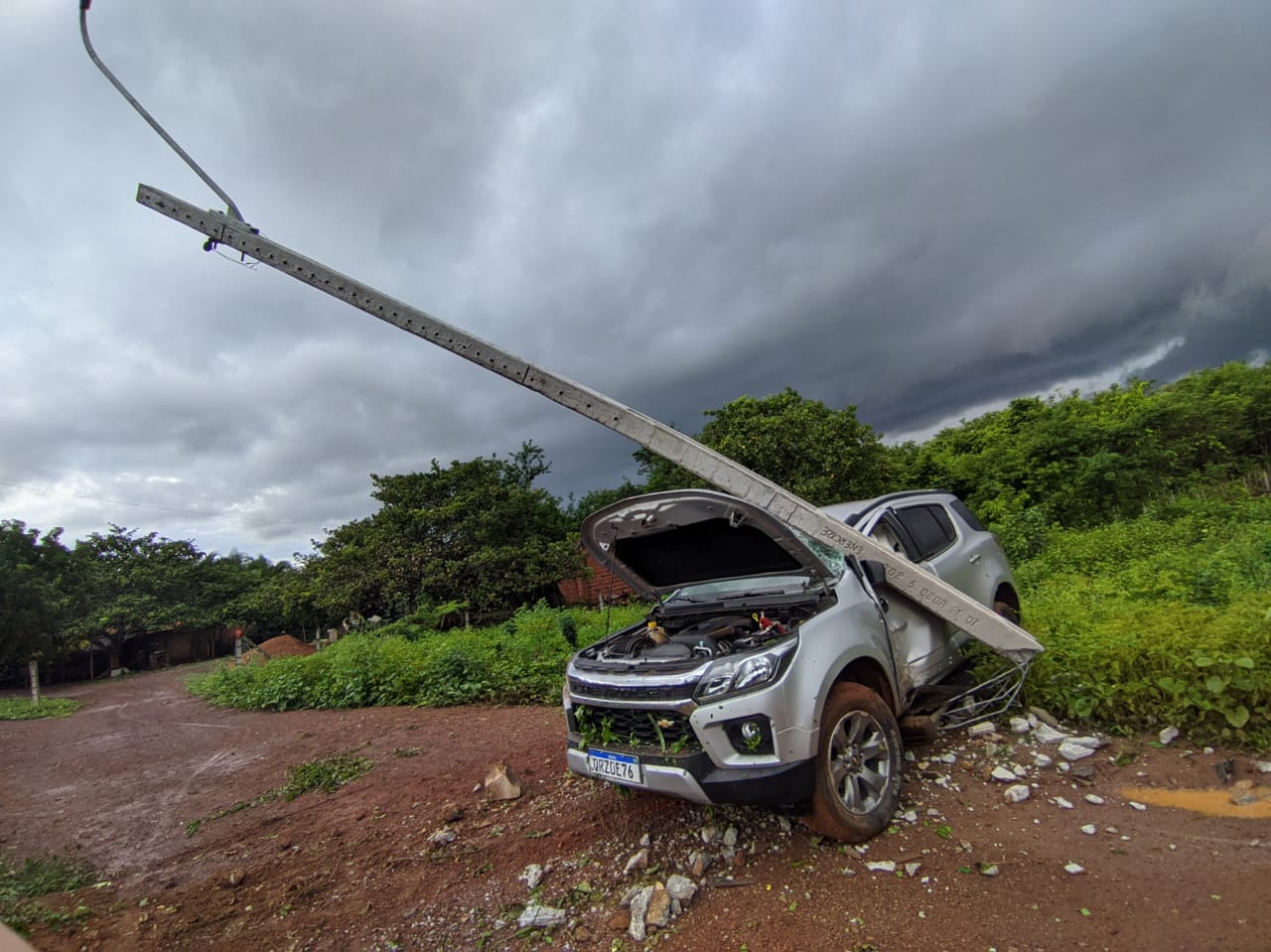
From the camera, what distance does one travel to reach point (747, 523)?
3.57m

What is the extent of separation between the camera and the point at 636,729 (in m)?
3.00

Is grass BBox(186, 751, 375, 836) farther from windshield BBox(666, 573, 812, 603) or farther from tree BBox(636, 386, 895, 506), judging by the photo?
tree BBox(636, 386, 895, 506)

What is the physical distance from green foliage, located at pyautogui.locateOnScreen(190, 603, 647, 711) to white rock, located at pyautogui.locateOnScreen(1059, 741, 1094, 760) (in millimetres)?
4704

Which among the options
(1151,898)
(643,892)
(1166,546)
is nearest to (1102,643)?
(1151,898)

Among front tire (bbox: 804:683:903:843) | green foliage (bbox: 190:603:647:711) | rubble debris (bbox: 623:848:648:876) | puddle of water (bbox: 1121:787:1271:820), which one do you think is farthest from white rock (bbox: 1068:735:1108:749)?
green foliage (bbox: 190:603:647:711)

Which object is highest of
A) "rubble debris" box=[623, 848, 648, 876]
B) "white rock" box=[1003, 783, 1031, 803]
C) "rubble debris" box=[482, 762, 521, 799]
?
"rubble debris" box=[482, 762, 521, 799]

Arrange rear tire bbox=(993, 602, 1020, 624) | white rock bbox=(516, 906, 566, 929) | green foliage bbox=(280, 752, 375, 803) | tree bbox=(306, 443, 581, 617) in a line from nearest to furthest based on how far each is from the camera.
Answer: white rock bbox=(516, 906, 566, 929) < green foliage bbox=(280, 752, 375, 803) < rear tire bbox=(993, 602, 1020, 624) < tree bbox=(306, 443, 581, 617)

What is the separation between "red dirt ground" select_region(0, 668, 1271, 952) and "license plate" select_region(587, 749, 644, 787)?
48 centimetres

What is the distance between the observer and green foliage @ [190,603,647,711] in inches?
287

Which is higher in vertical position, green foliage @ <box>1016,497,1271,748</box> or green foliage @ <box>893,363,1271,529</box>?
green foliage @ <box>893,363,1271,529</box>

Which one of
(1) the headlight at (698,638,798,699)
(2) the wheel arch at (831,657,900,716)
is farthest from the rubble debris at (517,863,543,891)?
(2) the wheel arch at (831,657,900,716)

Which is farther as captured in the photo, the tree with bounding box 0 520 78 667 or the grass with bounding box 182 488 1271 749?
the tree with bounding box 0 520 78 667

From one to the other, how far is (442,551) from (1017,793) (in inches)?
706

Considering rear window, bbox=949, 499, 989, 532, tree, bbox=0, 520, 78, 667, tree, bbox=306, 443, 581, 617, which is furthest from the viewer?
tree, bbox=0, 520, 78, 667
